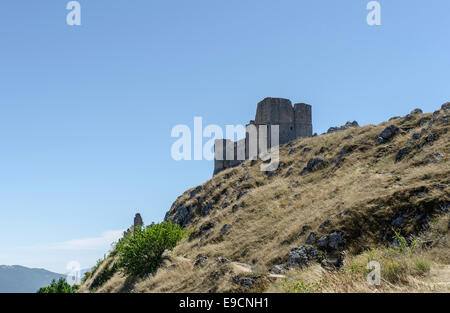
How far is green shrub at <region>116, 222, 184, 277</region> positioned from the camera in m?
27.8

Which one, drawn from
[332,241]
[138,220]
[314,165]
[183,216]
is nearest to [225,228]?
[314,165]

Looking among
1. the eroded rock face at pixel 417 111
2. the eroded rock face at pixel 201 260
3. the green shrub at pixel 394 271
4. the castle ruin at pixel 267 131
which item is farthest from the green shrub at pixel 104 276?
the eroded rock face at pixel 417 111

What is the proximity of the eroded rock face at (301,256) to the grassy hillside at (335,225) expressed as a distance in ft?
0.15

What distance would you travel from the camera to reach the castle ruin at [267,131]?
54.4m

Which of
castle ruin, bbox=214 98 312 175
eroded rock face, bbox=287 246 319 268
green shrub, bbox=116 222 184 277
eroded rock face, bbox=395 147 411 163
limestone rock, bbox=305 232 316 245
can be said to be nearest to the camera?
eroded rock face, bbox=287 246 319 268

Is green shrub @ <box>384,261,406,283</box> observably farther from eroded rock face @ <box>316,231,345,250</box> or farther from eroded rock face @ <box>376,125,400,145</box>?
eroded rock face @ <box>376,125,400,145</box>

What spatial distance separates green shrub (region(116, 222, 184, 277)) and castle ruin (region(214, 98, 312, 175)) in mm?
25986

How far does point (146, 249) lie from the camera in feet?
93.3

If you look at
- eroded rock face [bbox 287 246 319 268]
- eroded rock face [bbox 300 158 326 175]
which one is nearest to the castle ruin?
eroded rock face [bbox 300 158 326 175]

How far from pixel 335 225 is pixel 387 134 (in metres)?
16.9

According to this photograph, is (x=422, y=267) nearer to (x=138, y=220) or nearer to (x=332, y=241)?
(x=332, y=241)

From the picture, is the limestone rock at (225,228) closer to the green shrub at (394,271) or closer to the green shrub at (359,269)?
the green shrub at (359,269)
